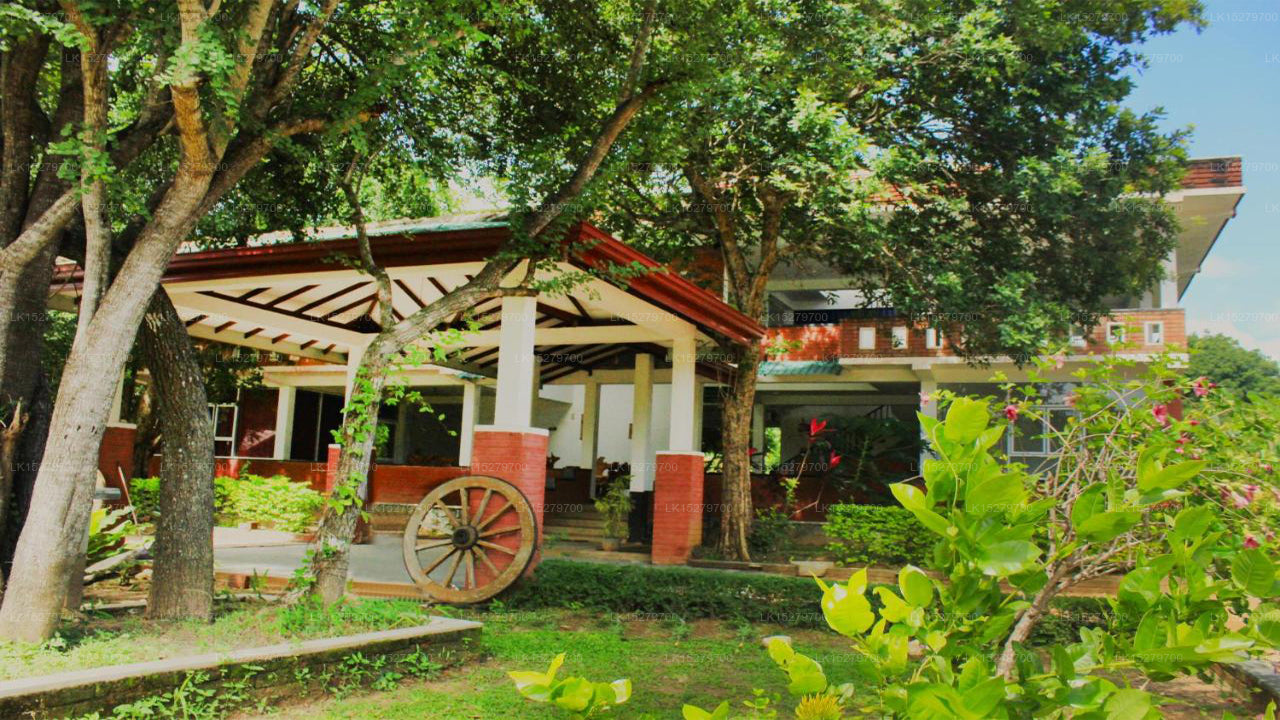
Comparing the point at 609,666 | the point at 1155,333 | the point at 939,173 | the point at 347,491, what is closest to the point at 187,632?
the point at 347,491

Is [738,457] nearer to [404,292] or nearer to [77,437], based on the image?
[404,292]

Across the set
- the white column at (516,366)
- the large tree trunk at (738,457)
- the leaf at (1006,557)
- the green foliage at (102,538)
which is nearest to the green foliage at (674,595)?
the white column at (516,366)

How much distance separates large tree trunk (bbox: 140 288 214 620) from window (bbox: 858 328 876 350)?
43.0 ft

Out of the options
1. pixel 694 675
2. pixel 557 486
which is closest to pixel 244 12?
pixel 694 675

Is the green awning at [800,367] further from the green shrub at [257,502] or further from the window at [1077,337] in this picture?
the green shrub at [257,502]

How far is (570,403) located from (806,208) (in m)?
13.4

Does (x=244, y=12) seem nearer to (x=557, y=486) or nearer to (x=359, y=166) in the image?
(x=359, y=166)

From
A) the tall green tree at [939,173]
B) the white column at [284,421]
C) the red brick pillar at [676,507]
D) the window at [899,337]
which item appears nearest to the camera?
the tall green tree at [939,173]

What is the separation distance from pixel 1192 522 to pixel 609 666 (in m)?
6.38

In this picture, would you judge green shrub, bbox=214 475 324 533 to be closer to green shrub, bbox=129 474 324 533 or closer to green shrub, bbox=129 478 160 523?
green shrub, bbox=129 474 324 533

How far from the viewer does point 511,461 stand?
9781 mm

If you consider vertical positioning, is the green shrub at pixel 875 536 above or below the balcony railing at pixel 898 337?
below

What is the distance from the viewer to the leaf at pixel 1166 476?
3.83 feet

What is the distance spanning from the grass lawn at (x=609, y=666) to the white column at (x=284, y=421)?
14.5 metres
